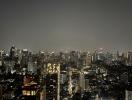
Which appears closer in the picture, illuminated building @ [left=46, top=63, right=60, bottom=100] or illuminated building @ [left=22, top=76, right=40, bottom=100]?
A: illuminated building @ [left=22, top=76, right=40, bottom=100]

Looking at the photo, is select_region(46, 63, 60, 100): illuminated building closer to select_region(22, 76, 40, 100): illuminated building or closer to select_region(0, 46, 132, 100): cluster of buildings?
select_region(0, 46, 132, 100): cluster of buildings

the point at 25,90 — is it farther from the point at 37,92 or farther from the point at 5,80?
the point at 5,80

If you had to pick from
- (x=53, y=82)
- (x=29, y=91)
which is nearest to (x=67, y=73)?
(x=53, y=82)

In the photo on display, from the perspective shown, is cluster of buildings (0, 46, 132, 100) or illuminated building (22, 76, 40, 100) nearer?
illuminated building (22, 76, 40, 100)

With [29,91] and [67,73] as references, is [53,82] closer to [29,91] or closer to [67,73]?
[67,73]

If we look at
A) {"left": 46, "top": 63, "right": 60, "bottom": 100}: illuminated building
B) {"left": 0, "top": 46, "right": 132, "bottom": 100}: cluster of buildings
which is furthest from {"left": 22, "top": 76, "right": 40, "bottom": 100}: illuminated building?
{"left": 46, "top": 63, "right": 60, "bottom": 100}: illuminated building

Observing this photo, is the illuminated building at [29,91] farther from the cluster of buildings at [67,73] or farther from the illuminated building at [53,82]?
the illuminated building at [53,82]

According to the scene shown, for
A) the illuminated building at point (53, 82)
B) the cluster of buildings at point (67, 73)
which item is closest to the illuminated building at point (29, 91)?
the cluster of buildings at point (67, 73)

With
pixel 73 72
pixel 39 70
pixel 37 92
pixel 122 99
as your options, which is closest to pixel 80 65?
pixel 73 72

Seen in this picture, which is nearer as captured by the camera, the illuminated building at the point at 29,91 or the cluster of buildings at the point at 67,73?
the illuminated building at the point at 29,91
